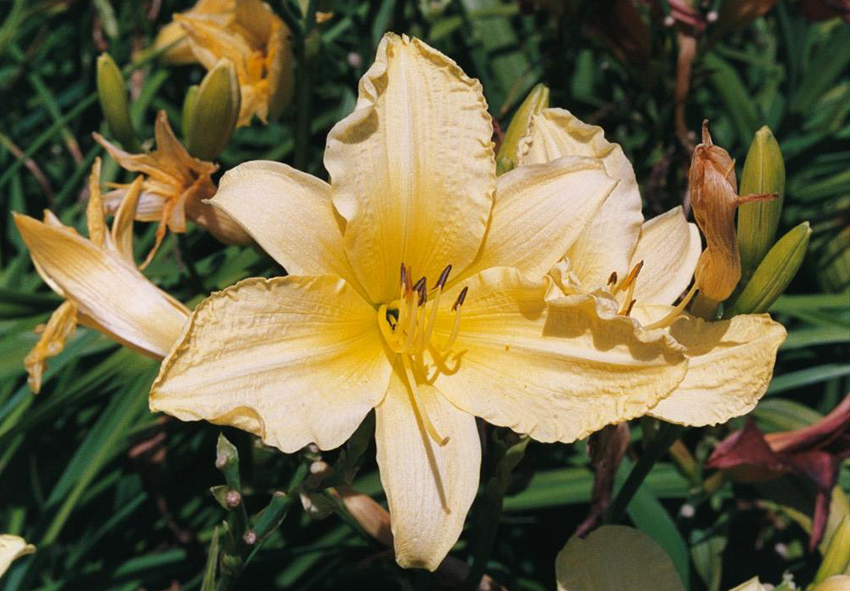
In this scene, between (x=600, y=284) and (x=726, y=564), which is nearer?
(x=600, y=284)

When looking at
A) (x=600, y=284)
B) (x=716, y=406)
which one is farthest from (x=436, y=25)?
(x=716, y=406)

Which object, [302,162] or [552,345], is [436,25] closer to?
[302,162]

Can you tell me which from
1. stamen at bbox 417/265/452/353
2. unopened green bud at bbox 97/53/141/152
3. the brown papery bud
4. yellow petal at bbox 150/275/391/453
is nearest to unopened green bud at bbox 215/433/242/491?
yellow petal at bbox 150/275/391/453

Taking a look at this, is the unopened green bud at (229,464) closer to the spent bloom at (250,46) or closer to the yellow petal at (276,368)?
the yellow petal at (276,368)

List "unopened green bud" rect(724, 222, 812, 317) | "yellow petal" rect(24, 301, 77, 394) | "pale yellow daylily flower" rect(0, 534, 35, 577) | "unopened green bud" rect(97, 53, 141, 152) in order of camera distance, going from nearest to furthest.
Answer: "pale yellow daylily flower" rect(0, 534, 35, 577) < "unopened green bud" rect(724, 222, 812, 317) < "yellow petal" rect(24, 301, 77, 394) < "unopened green bud" rect(97, 53, 141, 152)

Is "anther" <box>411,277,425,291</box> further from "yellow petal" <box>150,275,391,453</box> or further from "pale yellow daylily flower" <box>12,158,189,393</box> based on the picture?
"pale yellow daylily flower" <box>12,158,189,393</box>

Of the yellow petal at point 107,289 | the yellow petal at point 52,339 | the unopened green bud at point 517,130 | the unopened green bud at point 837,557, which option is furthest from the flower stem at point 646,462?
the yellow petal at point 52,339

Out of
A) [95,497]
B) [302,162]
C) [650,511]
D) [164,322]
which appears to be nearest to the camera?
[164,322]
